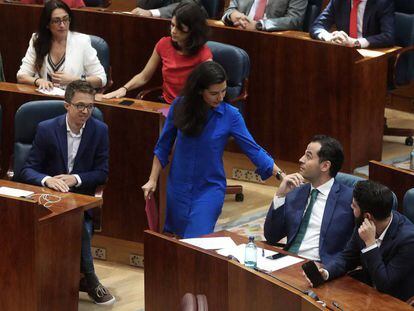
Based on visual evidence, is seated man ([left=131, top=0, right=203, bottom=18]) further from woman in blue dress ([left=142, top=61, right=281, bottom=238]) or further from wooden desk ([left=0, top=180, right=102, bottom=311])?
wooden desk ([left=0, top=180, right=102, bottom=311])

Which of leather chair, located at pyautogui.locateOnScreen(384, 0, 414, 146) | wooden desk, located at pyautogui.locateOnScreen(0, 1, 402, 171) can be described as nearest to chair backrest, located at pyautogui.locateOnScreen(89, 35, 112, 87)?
wooden desk, located at pyautogui.locateOnScreen(0, 1, 402, 171)

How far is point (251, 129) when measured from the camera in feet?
21.0

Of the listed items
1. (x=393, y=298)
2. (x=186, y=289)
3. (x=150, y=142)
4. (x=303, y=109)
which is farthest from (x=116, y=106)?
(x=393, y=298)

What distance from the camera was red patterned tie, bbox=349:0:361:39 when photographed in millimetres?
6215

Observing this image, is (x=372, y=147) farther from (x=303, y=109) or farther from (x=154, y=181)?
(x=154, y=181)

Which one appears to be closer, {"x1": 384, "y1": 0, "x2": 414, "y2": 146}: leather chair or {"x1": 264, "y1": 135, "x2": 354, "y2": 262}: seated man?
{"x1": 264, "y1": 135, "x2": 354, "y2": 262}: seated man

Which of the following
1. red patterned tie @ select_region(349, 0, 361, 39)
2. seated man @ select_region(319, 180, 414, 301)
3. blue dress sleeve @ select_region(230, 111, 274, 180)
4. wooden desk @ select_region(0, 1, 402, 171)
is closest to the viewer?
seated man @ select_region(319, 180, 414, 301)

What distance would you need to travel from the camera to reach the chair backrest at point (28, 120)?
5.02 metres

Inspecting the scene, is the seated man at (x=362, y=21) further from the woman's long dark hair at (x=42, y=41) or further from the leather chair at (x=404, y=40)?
the woman's long dark hair at (x=42, y=41)

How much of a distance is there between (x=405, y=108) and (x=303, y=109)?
1599mm

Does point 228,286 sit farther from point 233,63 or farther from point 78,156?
point 233,63

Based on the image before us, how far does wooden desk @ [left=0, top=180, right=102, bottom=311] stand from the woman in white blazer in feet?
4.89

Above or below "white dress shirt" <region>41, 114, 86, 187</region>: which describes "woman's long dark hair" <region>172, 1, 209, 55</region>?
above

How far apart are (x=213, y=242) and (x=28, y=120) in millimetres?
1341
